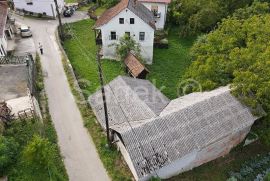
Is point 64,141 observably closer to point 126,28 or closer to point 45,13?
point 126,28

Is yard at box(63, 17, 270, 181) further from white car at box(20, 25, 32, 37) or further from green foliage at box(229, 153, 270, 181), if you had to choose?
white car at box(20, 25, 32, 37)

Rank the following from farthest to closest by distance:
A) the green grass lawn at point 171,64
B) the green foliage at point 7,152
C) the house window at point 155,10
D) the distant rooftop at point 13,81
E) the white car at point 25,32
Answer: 1. the house window at point 155,10
2. the white car at point 25,32
3. the green grass lawn at point 171,64
4. the distant rooftop at point 13,81
5. the green foliage at point 7,152

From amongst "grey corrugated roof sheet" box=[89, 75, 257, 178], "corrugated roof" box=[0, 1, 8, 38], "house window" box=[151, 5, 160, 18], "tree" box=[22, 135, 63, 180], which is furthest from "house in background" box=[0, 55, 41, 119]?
"house window" box=[151, 5, 160, 18]

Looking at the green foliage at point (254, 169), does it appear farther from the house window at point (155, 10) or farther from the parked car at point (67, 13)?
the parked car at point (67, 13)

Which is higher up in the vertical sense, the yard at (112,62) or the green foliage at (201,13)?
the green foliage at (201,13)

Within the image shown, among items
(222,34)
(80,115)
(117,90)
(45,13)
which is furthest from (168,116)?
(45,13)

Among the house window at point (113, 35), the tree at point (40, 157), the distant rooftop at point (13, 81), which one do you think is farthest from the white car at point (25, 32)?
the tree at point (40, 157)

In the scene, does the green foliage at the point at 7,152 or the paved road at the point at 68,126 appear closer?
the green foliage at the point at 7,152

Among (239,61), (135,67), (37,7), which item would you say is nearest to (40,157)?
(135,67)

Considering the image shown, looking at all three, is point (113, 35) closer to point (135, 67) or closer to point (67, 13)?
point (135, 67)
